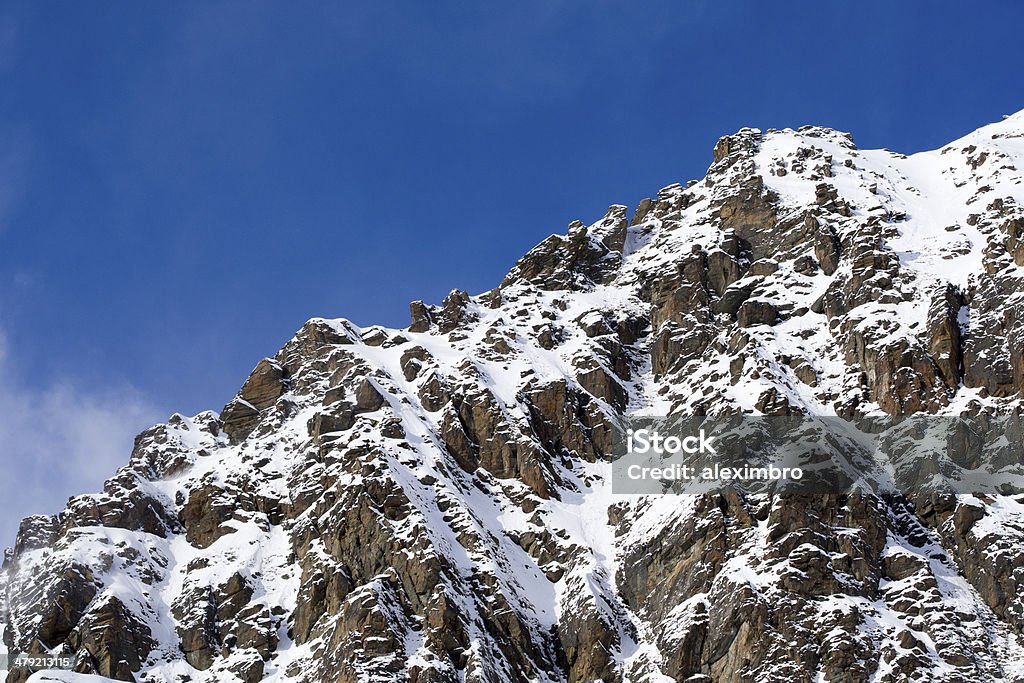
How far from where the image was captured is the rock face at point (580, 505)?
115438 mm

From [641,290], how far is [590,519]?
148 ft

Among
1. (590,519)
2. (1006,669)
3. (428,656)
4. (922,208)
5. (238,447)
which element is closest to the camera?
(1006,669)

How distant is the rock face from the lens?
4545 inches

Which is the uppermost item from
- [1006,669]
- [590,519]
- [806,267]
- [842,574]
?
[806,267]

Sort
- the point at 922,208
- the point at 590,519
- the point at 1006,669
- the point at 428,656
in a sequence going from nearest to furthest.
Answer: the point at 1006,669 → the point at 428,656 → the point at 590,519 → the point at 922,208

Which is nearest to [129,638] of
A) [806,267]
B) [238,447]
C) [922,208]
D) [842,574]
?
[238,447]

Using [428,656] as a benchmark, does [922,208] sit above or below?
above

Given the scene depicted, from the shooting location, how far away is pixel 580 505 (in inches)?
5502

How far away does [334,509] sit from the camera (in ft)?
433

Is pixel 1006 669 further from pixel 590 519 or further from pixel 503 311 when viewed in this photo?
pixel 503 311

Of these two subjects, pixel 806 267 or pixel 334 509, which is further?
pixel 806 267

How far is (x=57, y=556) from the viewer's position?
438 ft

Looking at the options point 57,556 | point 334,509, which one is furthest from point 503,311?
point 57,556

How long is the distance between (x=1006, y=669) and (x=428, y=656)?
45770 millimetres
